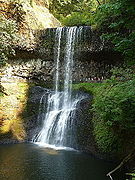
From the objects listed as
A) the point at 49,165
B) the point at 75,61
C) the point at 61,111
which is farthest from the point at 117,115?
the point at 75,61

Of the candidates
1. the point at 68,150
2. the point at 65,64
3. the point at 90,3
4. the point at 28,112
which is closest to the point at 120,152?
the point at 68,150

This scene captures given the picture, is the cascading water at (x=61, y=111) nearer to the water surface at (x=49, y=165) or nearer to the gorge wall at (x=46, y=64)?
the gorge wall at (x=46, y=64)

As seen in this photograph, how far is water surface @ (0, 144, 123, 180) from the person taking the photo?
6508 millimetres

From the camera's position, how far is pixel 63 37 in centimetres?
1566

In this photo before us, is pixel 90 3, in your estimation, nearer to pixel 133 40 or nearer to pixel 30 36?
pixel 30 36

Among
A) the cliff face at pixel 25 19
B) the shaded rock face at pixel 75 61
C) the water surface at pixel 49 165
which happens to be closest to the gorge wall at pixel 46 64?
the shaded rock face at pixel 75 61

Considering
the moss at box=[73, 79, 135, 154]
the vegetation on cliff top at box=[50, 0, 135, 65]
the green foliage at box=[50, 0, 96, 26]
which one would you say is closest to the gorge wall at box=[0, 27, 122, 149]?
the vegetation on cliff top at box=[50, 0, 135, 65]

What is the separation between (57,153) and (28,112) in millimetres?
3966

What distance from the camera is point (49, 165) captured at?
7395mm

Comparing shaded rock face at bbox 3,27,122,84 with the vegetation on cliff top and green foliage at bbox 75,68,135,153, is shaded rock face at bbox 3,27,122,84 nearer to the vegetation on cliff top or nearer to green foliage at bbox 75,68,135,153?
the vegetation on cliff top

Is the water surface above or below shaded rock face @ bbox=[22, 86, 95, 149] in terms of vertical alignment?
below

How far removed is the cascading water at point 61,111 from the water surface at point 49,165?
3.77 ft

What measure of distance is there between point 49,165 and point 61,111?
426 cm

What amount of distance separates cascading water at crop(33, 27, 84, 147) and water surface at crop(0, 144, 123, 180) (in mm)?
1150
